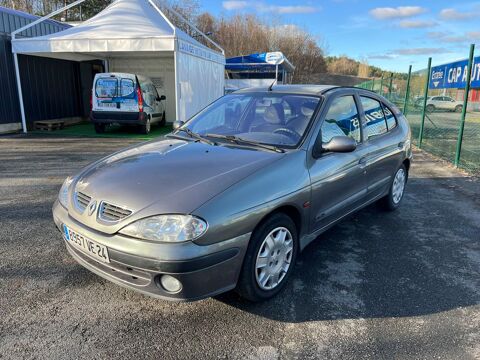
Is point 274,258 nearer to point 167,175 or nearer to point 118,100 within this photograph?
point 167,175

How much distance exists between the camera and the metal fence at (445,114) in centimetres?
774

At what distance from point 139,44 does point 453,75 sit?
27.6ft

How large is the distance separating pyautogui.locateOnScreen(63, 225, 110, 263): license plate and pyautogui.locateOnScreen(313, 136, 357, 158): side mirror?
6.18 feet

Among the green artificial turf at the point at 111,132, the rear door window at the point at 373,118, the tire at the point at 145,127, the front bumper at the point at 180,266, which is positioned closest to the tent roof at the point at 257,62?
the green artificial turf at the point at 111,132

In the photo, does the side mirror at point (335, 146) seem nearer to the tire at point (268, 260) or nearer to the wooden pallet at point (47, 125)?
the tire at point (268, 260)

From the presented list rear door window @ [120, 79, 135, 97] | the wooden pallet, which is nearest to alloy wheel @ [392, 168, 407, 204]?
rear door window @ [120, 79, 135, 97]

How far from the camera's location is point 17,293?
2934 mm

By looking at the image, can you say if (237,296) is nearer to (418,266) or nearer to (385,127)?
(418,266)

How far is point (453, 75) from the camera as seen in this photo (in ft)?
28.0

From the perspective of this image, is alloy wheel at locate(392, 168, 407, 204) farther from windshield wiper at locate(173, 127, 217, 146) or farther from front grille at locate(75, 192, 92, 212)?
front grille at locate(75, 192, 92, 212)

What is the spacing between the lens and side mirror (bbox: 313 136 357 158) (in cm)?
323

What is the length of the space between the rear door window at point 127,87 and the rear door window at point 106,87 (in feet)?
0.70

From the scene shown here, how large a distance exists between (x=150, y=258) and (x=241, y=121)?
6.36 feet

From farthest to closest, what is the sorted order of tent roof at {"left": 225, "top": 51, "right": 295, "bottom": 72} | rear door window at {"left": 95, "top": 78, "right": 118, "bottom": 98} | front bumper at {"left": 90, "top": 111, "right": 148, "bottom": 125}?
tent roof at {"left": 225, "top": 51, "right": 295, "bottom": 72} → front bumper at {"left": 90, "top": 111, "right": 148, "bottom": 125} → rear door window at {"left": 95, "top": 78, "right": 118, "bottom": 98}
